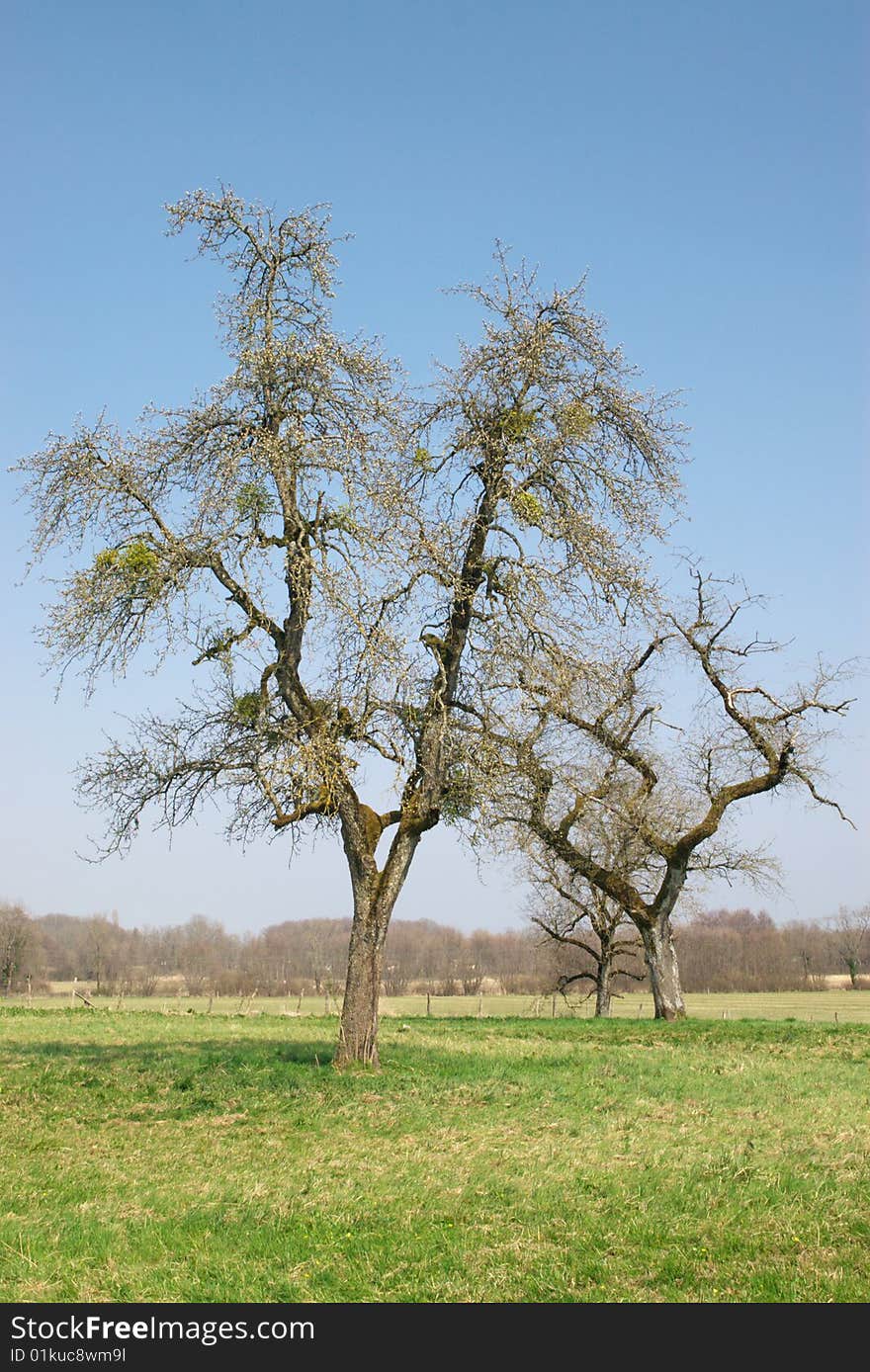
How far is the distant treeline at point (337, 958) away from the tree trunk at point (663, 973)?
30903 mm

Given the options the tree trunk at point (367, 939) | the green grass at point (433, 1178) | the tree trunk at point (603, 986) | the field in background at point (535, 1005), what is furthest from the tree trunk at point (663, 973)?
the field in background at point (535, 1005)

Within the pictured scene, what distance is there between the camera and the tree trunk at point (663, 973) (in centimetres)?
2894

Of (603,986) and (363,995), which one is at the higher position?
(363,995)

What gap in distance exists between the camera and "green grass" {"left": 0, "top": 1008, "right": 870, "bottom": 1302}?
7969 millimetres

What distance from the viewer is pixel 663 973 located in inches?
1154

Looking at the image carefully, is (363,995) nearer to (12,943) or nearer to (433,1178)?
(433,1178)

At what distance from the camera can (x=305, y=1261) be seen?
27.4 feet

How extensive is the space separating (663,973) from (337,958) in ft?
339

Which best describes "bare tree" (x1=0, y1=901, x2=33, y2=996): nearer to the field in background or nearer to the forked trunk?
the field in background

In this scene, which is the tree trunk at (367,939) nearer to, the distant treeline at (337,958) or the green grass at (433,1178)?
the green grass at (433,1178)

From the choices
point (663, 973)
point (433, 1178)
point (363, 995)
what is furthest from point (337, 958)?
point (433, 1178)

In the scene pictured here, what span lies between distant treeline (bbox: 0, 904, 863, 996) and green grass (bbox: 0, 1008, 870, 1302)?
44555 millimetres

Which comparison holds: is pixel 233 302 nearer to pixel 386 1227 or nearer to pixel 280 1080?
pixel 280 1080
